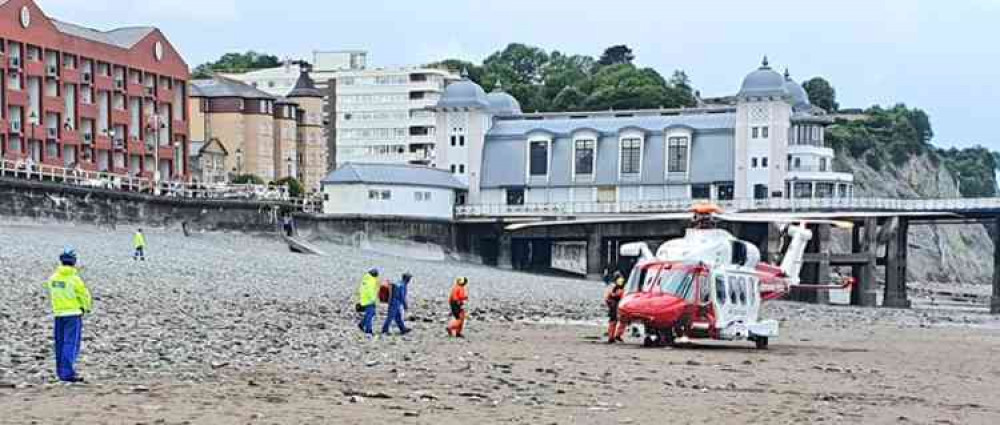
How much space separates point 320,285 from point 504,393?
29941mm

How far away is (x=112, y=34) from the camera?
310 ft

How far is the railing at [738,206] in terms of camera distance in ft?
268

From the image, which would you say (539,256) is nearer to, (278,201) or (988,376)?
(278,201)

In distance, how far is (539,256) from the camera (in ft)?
316

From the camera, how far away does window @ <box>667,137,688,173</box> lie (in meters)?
93.6

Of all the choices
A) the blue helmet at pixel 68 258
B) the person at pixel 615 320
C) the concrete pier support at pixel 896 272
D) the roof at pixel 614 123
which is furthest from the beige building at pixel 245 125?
the blue helmet at pixel 68 258

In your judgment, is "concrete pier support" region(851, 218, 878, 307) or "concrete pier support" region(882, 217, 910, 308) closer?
"concrete pier support" region(882, 217, 910, 308)

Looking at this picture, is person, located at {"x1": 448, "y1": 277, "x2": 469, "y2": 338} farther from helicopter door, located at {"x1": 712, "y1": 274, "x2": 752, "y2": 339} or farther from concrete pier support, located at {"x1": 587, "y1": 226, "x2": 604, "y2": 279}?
concrete pier support, located at {"x1": 587, "y1": 226, "x2": 604, "y2": 279}

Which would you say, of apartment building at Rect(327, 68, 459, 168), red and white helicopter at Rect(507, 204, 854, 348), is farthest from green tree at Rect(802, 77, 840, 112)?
red and white helicopter at Rect(507, 204, 854, 348)

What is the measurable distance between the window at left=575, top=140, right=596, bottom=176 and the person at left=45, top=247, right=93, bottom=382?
254 feet

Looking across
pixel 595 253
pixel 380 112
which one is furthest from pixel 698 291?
pixel 380 112

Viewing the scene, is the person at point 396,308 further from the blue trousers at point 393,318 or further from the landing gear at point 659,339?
the landing gear at point 659,339

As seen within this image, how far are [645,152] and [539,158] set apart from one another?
22.5 feet

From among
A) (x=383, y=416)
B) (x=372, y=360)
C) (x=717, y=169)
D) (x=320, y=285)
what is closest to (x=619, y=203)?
(x=717, y=169)
